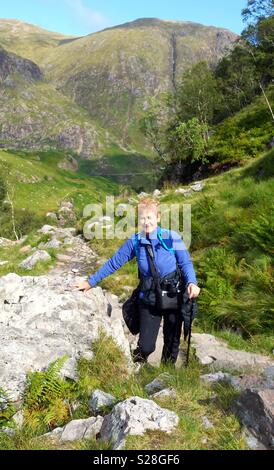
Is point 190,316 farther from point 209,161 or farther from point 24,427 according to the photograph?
point 209,161

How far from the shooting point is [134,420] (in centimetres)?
441

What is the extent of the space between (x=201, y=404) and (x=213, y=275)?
20.3ft

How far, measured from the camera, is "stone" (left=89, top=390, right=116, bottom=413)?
16.7ft

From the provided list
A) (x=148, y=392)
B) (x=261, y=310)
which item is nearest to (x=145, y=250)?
(x=148, y=392)

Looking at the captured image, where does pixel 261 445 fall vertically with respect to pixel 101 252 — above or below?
above

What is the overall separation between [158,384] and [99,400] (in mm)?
948

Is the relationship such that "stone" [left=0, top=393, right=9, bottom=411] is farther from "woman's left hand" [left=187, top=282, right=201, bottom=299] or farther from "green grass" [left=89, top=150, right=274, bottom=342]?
"green grass" [left=89, top=150, right=274, bottom=342]

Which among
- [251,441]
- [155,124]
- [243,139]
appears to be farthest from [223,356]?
[155,124]

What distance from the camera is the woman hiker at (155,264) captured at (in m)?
6.31

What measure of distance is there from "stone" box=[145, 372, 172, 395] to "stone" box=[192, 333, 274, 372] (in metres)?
1.40

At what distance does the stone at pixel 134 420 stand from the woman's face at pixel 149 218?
255 centimetres

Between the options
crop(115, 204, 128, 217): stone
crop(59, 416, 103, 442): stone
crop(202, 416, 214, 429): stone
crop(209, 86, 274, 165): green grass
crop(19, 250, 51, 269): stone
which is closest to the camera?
crop(202, 416, 214, 429): stone

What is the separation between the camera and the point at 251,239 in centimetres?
1165

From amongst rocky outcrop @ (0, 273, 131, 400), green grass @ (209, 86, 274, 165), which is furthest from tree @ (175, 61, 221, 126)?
rocky outcrop @ (0, 273, 131, 400)
